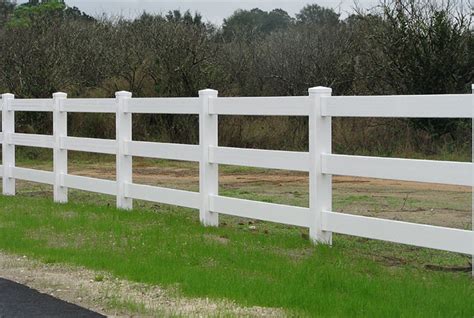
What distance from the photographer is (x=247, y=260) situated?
8.94 metres

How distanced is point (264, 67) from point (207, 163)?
19.3m

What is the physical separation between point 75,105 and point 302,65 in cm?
1525

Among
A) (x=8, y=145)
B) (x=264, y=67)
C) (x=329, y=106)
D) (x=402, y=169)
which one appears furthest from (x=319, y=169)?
(x=264, y=67)

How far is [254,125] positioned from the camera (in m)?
26.2

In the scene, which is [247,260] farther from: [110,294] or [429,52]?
[429,52]

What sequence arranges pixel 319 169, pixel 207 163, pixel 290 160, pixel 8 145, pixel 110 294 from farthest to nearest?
pixel 8 145
pixel 207 163
pixel 290 160
pixel 319 169
pixel 110 294

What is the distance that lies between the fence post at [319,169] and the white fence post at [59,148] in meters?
5.94

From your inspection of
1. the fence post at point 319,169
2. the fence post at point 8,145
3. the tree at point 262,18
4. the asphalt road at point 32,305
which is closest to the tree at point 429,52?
the fence post at point 8,145

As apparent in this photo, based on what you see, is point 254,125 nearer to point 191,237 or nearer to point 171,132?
point 171,132

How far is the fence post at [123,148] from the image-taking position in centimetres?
1284

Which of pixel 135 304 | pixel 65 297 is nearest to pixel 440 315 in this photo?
pixel 135 304

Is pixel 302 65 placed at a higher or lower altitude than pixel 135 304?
higher

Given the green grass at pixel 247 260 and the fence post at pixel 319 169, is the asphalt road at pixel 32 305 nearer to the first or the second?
the green grass at pixel 247 260

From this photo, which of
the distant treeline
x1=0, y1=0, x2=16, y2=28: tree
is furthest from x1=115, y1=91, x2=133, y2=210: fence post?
x1=0, y1=0, x2=16, y2=28: tree
